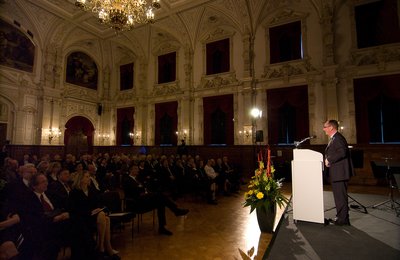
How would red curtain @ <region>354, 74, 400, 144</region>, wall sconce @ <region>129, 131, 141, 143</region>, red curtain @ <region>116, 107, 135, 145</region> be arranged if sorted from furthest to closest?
1. red curtain @ <region>116, 107, 135, 145</region>
2. wall sconce @ <region>129, 131, 141, 143</region>
3. red curtain @ <region>354, 74, 400, 144</region>

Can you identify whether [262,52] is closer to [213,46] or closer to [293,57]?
[293,57]

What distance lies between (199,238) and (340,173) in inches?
97.8

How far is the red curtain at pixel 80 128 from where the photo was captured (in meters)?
13.8

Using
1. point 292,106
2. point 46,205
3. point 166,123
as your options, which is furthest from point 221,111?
point 46,205

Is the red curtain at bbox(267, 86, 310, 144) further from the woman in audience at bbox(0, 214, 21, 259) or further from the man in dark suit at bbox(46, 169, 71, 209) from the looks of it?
the woman in audience at bbox(0, 214, 21, 259)

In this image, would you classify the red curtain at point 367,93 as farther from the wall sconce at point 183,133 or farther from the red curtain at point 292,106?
the wall sconce at point 183,133

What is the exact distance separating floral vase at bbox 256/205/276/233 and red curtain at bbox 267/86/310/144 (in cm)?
731

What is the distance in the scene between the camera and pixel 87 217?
281 centimetres

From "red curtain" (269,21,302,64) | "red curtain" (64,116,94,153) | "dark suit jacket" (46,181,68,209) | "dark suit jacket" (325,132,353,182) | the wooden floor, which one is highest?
"red curtain" (269,21,302,64)

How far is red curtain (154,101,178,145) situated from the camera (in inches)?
518

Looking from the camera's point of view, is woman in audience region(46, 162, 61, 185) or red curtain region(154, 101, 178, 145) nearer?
woman in audience region(46, 162, 61, 185)

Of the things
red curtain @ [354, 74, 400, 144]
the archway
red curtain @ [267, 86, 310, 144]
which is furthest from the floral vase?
the archway

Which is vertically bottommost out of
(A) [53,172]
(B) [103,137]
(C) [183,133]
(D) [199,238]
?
(D) [199,238]

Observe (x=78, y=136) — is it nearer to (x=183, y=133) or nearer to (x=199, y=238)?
(x=183, y=133)
